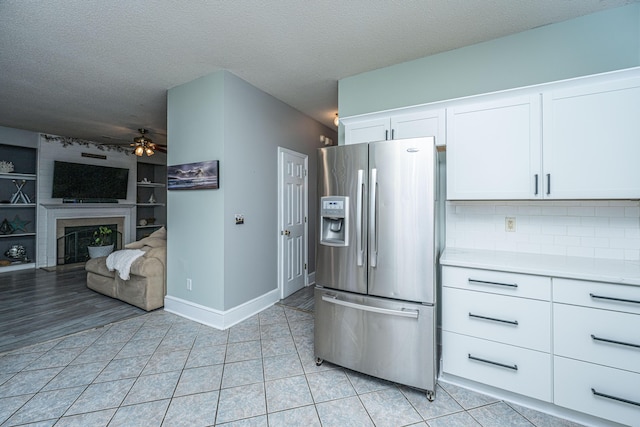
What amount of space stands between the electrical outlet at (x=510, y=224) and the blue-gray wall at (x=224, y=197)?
8.51ft

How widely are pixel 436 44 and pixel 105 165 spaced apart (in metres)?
7.33

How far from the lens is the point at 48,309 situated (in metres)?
3.33

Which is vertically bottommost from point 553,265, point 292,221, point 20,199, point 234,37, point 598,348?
point 598,348

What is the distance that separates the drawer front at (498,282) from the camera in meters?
1.67

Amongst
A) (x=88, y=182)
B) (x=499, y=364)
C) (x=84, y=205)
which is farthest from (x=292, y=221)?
(x=84, y=205)

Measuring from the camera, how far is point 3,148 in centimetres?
532

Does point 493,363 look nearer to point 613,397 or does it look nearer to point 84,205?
point 613,397

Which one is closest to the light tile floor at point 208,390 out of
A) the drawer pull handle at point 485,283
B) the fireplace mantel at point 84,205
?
the drawer pull handle at point 485,283

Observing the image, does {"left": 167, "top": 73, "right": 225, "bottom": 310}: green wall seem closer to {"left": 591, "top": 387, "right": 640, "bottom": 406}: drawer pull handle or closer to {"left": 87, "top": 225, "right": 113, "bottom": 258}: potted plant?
{"left": 591, "top": 387, "right": 640, "bottom": 406}: drawer pull handle

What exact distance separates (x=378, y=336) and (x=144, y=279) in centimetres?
287

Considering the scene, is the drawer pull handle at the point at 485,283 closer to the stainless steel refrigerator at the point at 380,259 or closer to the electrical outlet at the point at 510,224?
the stainless steel refrigerator at the point at 380,259

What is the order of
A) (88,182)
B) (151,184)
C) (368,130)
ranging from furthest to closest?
1. (151,184)
2. (88,182)
3. (368,130)

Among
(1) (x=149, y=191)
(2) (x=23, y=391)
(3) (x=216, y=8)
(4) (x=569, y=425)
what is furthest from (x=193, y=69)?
(1) (x=149, y=191)

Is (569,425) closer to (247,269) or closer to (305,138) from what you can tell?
(247,269)
